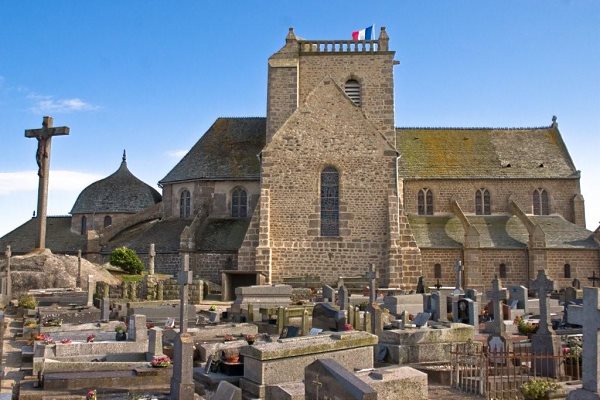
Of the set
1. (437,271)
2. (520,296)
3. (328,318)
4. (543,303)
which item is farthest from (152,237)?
(543,303)

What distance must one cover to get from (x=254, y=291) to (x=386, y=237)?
8.18m

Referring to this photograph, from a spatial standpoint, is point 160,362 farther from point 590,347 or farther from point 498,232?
point 498,232

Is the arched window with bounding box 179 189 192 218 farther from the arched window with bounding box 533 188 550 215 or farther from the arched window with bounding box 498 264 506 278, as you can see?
the arched window with bounding box 533 188 550 215

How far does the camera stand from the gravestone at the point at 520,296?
69.1 ft

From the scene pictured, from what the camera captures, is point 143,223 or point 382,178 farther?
point 143,223

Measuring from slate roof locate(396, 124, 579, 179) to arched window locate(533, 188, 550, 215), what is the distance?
A: 0.90 metres

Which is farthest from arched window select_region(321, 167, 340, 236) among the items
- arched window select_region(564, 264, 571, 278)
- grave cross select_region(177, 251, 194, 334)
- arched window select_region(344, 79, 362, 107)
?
grave cross select_region(177, 251, 194, 334)

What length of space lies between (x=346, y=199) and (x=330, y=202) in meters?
0.74

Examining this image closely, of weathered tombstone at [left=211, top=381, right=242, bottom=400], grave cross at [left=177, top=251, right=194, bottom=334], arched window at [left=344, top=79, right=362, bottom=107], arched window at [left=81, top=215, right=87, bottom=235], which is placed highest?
arched window at [left=344, top=79, right=362, bottom=107]

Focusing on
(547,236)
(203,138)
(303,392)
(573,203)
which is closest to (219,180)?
(203,138)

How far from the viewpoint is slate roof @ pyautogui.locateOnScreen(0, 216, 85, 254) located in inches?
1430

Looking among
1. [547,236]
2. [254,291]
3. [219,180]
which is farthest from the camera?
[219,180]

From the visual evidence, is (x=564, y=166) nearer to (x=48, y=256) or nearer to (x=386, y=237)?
(x=386, y=237)

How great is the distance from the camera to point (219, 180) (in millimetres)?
33531
